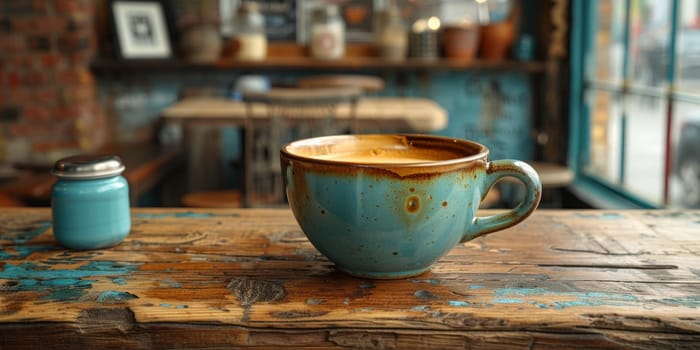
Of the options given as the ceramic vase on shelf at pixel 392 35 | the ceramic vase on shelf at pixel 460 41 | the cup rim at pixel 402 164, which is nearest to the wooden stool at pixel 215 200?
the ceramic vase on shelf at pixel 392 35

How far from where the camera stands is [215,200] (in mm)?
2869

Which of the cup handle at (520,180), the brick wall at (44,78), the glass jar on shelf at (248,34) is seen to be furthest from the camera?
the glass jar on shelf at (248,34)

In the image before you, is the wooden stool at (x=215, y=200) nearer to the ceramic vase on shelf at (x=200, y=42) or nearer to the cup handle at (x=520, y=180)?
the ceramic vase on shelf at (x=200, y=42)

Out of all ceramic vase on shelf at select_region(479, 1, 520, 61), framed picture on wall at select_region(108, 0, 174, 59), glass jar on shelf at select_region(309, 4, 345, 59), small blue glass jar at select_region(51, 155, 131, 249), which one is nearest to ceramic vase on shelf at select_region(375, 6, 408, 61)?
glass jar on shelf at select_region(309, 4, 345, 59)

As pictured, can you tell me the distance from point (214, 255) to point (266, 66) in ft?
9.10

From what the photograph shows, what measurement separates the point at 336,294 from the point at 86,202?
32 cm

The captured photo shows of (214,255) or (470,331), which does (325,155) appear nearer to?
(214,255)

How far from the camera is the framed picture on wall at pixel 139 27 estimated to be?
348 centimetres

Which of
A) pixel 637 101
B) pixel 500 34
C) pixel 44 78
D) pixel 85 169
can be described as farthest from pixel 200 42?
pixel 85 169

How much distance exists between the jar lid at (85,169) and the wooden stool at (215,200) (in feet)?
6.41

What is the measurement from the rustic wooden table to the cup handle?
52 mm

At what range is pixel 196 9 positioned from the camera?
3576mm

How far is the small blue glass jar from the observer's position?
80cm

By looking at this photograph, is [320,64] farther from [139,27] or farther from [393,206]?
[393,206]
